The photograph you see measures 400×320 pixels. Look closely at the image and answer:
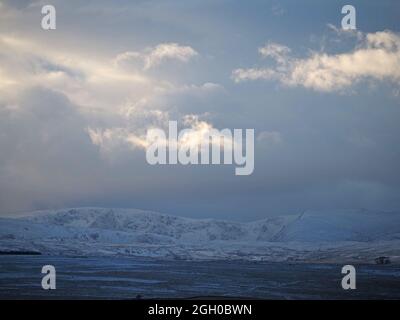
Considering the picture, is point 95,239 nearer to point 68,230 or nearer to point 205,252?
point 68,230

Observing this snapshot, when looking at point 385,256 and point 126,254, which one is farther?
point 126,254

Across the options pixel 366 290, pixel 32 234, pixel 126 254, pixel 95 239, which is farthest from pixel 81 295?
pixel 95 239
